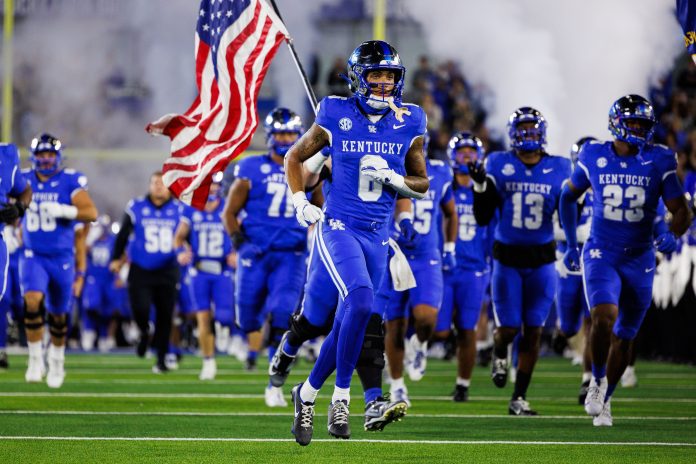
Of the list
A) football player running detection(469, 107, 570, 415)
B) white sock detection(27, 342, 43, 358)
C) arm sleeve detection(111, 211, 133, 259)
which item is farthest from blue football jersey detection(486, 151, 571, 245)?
arm sleeve detection(111, 211, 133, 259)

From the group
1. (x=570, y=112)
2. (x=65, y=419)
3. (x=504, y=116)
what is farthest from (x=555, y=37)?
(x=65, y=419)

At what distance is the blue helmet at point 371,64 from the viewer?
7.31 metres

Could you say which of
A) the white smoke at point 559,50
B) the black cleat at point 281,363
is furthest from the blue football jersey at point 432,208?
the white smoke at point 559,50

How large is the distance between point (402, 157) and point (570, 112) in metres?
11.2

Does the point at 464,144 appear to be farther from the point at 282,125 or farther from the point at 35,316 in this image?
the point at 35,316

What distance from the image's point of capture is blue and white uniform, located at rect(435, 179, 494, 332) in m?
11.6

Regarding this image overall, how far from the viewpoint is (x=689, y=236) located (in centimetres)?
1641

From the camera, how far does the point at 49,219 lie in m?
12.2

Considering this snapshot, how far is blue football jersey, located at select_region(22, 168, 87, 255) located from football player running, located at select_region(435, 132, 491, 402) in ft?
10.6

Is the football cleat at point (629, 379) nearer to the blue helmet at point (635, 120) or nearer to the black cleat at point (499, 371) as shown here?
the black cleat at point (499, 371)

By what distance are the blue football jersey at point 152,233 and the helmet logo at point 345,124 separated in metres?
7.82

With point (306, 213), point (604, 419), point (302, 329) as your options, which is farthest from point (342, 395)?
point (604, 419)

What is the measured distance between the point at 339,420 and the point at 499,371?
3.59 meters

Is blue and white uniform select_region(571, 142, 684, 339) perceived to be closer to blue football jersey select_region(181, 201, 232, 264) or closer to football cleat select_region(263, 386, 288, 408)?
football cleat select_region(263, 386, 288, 408)
